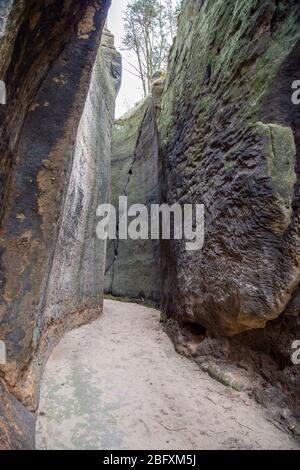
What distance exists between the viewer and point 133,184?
10391 millimetres

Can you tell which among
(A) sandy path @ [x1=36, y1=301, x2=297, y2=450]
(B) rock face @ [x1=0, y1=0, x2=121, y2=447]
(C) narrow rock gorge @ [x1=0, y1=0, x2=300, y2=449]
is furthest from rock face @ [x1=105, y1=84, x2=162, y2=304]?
(B) rock face @ [x1=0, y1=0, x2=121, y2=447]

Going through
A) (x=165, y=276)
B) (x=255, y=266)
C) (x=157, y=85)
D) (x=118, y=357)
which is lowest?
(x=118, y=357)

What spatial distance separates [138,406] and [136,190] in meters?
7.79

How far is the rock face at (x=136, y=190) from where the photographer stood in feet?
27.8

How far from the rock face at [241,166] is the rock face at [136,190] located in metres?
3.43

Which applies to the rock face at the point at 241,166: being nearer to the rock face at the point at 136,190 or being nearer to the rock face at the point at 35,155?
the rock face at the point at 35,155

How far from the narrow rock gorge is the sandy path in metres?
0.17

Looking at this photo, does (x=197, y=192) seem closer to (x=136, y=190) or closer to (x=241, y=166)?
(x=241, y=166)

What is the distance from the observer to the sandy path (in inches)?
95.4

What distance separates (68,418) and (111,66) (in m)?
7.73

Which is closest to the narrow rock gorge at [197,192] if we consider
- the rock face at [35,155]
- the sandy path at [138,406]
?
the rock face at [35,155]

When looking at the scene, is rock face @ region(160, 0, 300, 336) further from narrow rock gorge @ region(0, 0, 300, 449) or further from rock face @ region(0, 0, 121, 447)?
rock face @ region(0, 0, 121, 447)
